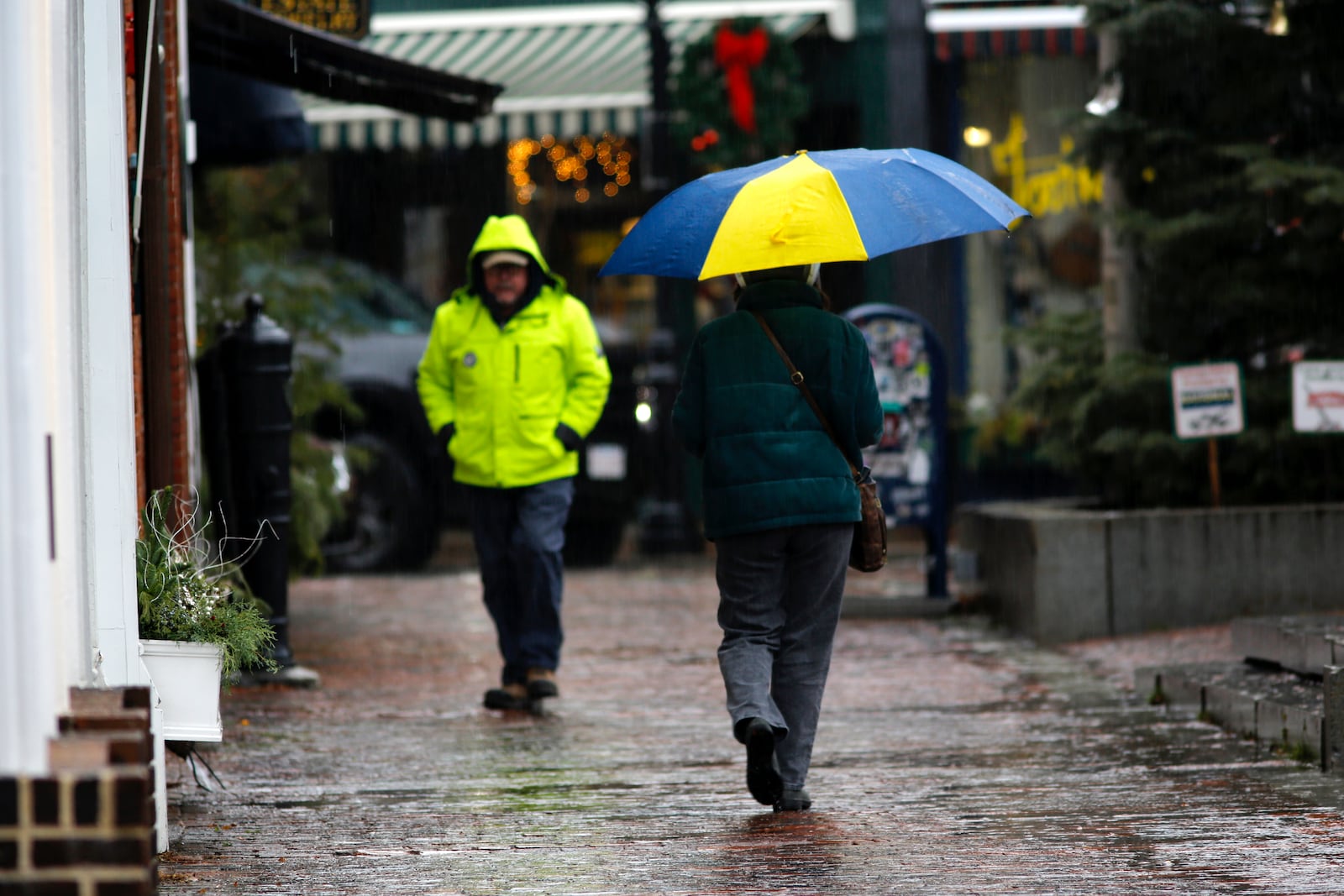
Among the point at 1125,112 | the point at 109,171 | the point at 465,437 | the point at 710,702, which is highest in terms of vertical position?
the point at 1125,112

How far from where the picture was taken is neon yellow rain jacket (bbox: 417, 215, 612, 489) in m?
7.52

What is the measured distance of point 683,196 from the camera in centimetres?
567

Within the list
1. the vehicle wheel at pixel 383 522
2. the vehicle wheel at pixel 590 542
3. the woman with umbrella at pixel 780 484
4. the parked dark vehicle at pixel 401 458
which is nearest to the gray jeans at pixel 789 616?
the woman with umbrella at pixel 780 484

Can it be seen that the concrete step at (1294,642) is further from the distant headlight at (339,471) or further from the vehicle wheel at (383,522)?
the vehicle wheel at (383,522)

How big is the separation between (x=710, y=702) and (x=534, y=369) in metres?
1.53

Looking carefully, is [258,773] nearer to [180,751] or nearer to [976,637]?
[180,751]

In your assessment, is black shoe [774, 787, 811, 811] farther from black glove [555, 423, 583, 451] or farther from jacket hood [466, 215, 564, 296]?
jacket hood [466, 215, 564, 296]

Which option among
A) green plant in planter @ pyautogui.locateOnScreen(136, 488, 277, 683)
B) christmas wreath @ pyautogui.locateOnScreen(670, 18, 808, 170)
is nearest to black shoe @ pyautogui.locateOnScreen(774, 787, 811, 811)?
green plant in planter @ pyautogui.locateOnScreen(136, 488, 277, 683)

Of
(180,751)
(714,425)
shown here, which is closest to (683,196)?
(714,425)

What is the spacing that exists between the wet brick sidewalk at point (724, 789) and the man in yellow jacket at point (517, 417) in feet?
1.17

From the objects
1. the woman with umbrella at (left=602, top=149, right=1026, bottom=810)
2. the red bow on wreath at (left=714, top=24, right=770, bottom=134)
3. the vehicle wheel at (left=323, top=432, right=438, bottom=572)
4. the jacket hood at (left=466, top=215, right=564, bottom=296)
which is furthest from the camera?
the red bow on wreath at (left=714, top=24, right=770, bottom=134)

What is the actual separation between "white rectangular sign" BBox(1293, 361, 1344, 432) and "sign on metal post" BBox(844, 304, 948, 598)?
2.14m

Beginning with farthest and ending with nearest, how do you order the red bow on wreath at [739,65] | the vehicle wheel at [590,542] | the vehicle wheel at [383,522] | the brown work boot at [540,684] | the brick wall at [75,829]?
the red bow on wreath at [739,65], the vehicle wheel at [590,542], the vehicle wheel at [383,522], the brown work boot at [540,684], the brick wall at [75,829]

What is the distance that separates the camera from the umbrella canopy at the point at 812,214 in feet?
17.2
